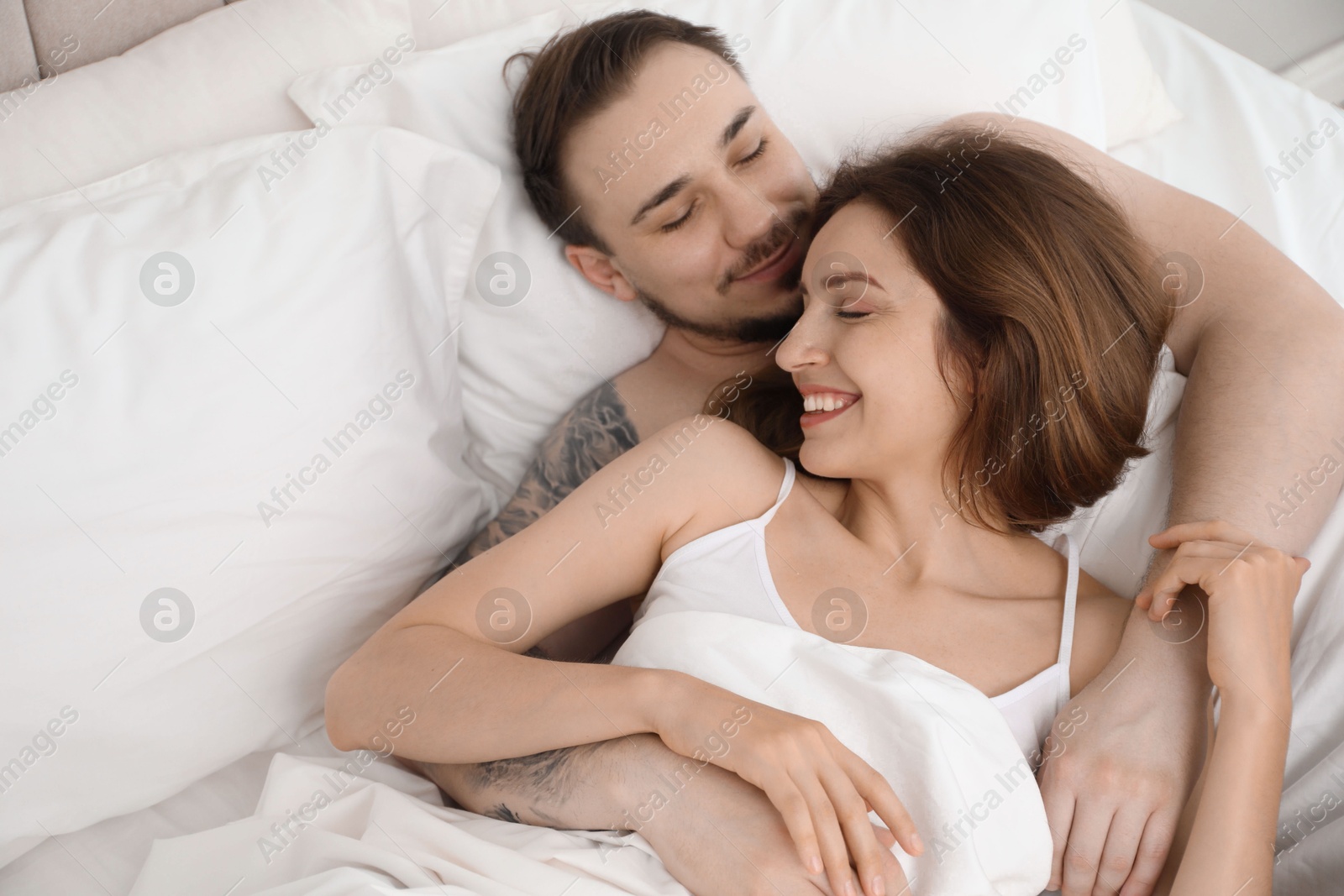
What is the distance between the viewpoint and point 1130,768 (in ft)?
3.71

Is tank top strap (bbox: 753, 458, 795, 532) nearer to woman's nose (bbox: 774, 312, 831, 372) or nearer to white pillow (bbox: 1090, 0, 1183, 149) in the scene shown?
woman's nose (bbox: 774, 312, 831, 372)

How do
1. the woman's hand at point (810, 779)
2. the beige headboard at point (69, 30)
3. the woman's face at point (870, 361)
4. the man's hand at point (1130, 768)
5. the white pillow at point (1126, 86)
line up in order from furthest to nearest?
the white pillow at point (1126, 86)
the beige headboard at point (69, 30)
the woman's face at point (870, 361)
the man's hand at point (1130, 768)
the woman's hand at point (810, 779)

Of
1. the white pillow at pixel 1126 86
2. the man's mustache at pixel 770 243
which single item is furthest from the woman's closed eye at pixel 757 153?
the white pillow at pixel 1126 86

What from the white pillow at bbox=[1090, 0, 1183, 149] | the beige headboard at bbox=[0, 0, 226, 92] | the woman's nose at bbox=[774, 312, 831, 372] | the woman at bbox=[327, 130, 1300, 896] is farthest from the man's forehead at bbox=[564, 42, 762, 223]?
the white pillow at bbox=[1090, 0, 1183, 149]

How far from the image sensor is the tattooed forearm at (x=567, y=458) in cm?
172

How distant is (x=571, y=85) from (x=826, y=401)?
0.80 meters

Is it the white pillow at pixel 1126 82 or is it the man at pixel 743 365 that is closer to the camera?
the man at pixel 743 365

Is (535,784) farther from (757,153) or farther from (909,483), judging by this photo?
(757,153)

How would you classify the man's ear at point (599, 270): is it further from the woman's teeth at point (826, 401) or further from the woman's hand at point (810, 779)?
the woman's hand at point (810, 779)

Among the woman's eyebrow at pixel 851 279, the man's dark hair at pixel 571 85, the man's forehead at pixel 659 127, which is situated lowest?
the woman's eyebrow at pixel 851 279

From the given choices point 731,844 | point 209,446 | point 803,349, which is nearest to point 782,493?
point 803,349

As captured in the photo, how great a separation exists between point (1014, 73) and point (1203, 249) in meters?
0.58

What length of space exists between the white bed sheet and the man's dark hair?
1.02 meters

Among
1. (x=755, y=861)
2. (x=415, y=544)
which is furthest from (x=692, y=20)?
(x=755, y=861)
